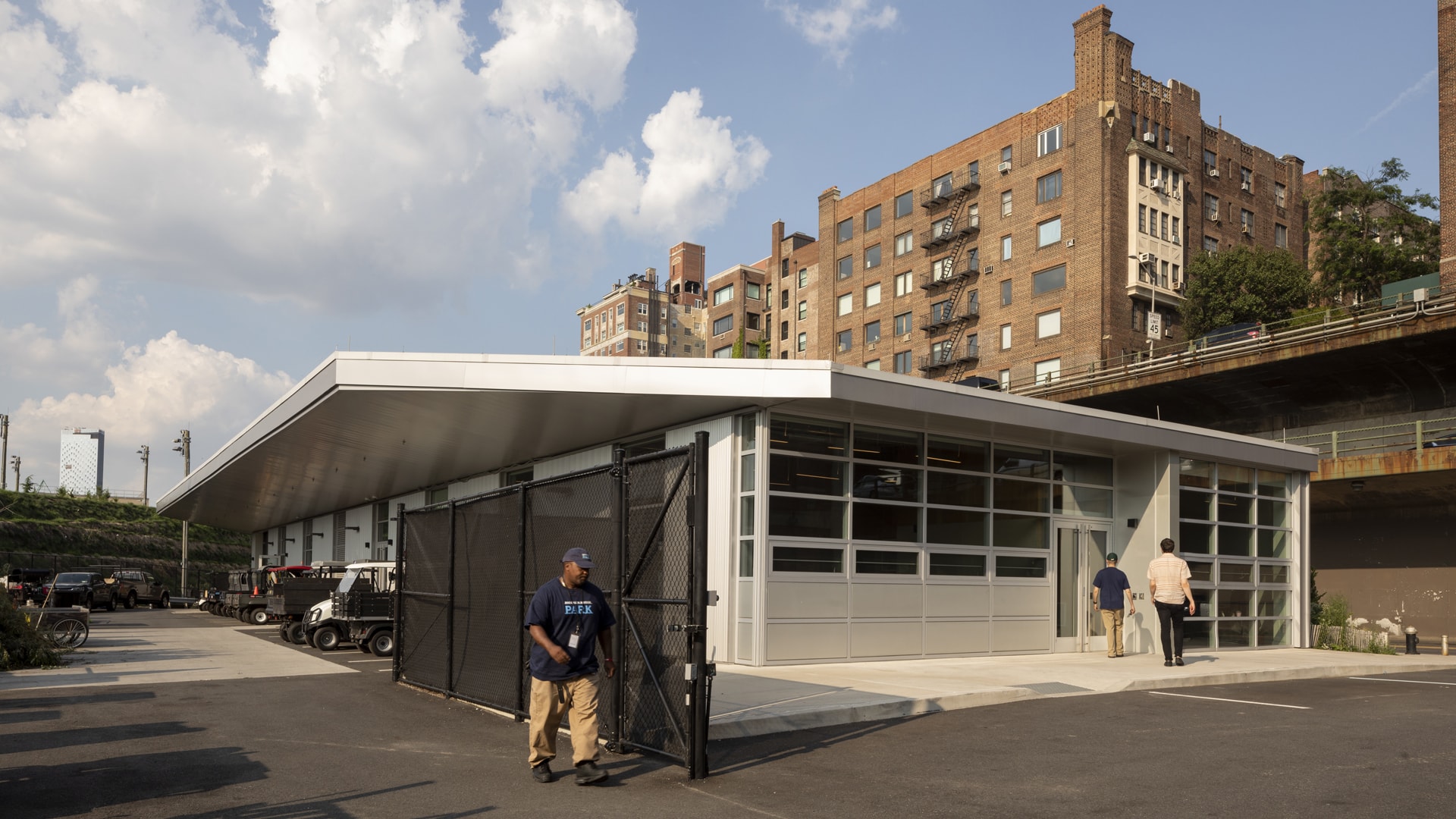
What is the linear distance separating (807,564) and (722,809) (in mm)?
9388

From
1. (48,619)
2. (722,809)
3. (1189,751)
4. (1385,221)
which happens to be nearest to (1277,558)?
(1189,751)

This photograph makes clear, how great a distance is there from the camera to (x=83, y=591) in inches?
1481

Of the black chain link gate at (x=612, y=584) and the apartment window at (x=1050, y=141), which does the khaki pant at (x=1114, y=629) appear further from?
the apartment window at (x=1050, y=141)

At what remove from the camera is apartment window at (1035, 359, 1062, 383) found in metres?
55.1

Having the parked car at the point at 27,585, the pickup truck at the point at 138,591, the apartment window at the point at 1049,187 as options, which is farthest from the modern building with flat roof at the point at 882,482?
the apartment window at the point at 1049,187

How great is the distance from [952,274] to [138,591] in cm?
4542

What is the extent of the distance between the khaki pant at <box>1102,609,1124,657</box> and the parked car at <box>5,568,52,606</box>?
123ft

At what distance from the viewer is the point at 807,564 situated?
1627 centimetres

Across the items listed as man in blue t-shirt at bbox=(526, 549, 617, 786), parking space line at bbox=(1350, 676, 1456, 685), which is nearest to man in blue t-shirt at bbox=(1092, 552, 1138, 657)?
parking space line at bbox=(1350, 676, 1456, 685)

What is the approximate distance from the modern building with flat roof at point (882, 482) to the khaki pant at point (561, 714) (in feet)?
25.4

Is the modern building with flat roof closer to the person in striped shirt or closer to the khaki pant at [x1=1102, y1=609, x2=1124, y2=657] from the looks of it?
the khaki pant at [x1=1102, y1=609, x2=1124, y2=657]

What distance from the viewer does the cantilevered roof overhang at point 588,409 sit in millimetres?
15391

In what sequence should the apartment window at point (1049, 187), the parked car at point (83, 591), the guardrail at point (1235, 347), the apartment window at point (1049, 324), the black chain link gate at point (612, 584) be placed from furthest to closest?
the apartment window at point (1049, 187) < the apartment window at point (1049, 324) < the guardrail at point (1235, 347) < the parked car at point (83, 591) < the black chain link gate at point (612, 584)

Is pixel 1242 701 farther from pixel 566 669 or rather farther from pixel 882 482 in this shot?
pixel 566 669
